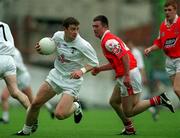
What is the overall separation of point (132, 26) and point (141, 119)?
26729 millimetres

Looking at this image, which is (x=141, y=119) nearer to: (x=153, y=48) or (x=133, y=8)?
(x=153, y=48)

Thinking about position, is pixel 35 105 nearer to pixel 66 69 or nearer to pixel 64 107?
pixel 64 107

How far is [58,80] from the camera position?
15312mm

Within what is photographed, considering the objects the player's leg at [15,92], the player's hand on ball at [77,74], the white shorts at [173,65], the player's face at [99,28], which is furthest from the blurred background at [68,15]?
the player's hand on ball at [77,74]

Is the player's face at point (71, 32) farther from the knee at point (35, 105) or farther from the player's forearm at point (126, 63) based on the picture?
the knee at point (35, 105)

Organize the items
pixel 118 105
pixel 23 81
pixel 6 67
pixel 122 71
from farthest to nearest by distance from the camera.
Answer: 1. pixel 23 81
2. pixel 6 67
3. pixel 118 105
4. pixel 122 71

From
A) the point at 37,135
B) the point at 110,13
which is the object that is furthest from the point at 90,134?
the point at 110,13

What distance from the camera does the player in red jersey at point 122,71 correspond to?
50.1ft

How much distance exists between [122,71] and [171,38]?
1.49 metres

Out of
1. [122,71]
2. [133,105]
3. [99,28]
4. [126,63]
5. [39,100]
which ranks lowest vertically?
[133,105]

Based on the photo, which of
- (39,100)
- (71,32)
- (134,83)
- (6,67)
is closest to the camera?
(71,32)

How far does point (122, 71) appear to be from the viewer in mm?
15477

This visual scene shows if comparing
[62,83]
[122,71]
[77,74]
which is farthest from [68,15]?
[77,74]

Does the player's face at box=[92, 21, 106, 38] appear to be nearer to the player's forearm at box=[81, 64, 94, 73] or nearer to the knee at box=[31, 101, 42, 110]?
the player's forearm at box=[81, 64, 94, 73]
